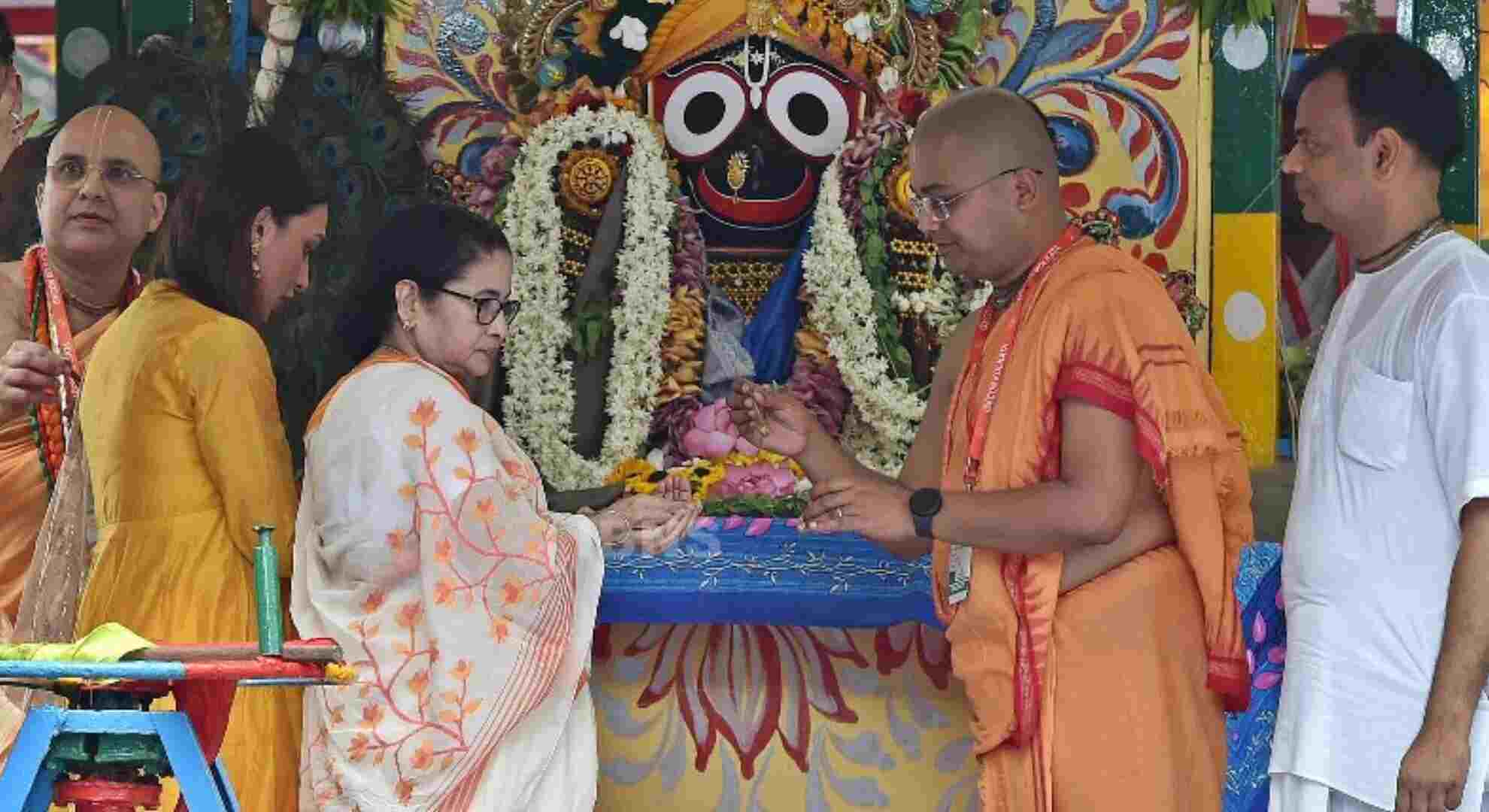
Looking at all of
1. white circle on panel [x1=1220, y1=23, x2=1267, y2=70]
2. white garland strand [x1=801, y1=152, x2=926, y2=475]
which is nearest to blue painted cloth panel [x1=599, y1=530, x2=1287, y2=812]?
A: white garland strand [x1=801, y1=152, x2=926, y2=475]

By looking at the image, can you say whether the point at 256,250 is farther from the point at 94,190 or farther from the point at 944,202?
the point at 944,202

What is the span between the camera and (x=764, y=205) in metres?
6.40

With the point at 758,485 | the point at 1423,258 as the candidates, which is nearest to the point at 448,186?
the point at 758,485

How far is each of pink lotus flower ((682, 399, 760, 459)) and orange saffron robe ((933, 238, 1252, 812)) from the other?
1766 millimetres

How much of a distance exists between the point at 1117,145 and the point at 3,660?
13.8 ft

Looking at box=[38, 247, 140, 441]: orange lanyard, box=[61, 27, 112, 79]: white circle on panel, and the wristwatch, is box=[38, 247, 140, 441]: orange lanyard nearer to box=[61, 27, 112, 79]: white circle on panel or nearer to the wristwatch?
box=[61, 27, 112, 79]: white circle on panel

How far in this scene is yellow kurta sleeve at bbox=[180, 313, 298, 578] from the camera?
480 centimetres

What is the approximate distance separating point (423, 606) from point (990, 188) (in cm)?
142

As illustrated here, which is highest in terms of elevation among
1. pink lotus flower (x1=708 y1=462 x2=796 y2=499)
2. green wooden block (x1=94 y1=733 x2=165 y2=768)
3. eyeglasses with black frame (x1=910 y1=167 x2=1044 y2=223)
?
eyeglasses with black frame (x1=910 y1=167 x2=1044 y2=223)

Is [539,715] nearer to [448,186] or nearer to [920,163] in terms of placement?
[920,163]

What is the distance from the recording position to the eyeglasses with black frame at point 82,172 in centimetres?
541

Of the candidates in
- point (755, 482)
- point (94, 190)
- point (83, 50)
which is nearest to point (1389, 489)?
point (755, 482)

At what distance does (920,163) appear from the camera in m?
4.59

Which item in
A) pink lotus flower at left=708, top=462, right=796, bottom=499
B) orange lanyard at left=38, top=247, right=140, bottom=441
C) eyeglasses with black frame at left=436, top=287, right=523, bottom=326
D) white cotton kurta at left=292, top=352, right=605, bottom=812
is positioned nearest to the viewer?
white cotton kurta at left=292, top=352, right=605, bottom=812
